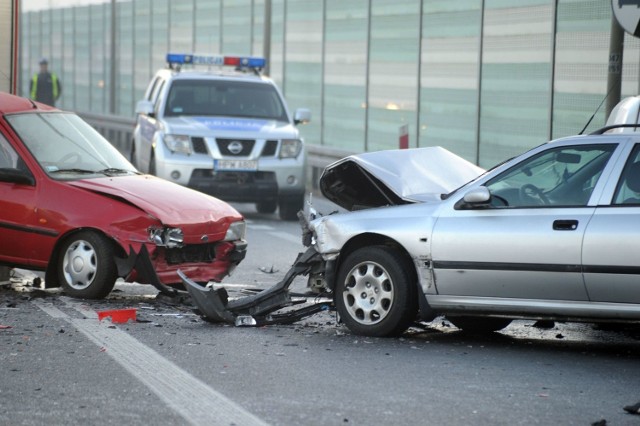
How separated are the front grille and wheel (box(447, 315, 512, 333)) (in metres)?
2.29

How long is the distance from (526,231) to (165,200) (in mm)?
3538

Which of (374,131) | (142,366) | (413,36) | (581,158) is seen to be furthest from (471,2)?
(142,366)

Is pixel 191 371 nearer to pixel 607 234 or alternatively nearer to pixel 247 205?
pixel 607 234

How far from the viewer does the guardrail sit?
84.1ft

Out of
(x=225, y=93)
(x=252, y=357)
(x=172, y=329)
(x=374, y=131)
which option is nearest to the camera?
(x=252, y=357)

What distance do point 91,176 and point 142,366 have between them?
409 cm

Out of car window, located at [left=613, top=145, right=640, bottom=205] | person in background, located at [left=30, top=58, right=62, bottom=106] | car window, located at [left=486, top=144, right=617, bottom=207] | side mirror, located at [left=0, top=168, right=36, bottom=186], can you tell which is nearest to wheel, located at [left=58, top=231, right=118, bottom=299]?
side mirror, located at [left=0, top=168, right=36, bottom=186]

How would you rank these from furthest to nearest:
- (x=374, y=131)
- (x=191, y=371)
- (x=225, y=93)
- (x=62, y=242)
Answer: (x=374, y=131) < (x=225, y=93) < (x=62, y=242) < (x=191, y=371)

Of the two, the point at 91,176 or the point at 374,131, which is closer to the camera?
the point at 91,176

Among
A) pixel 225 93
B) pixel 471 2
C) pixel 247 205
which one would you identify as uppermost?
pixel 471 2

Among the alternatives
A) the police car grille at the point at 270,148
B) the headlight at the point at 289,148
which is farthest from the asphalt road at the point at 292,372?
the headlight at the point at 289,148

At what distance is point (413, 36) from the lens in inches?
944

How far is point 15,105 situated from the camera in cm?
1280

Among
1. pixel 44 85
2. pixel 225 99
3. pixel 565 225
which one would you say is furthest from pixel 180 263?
pixel 44 85
